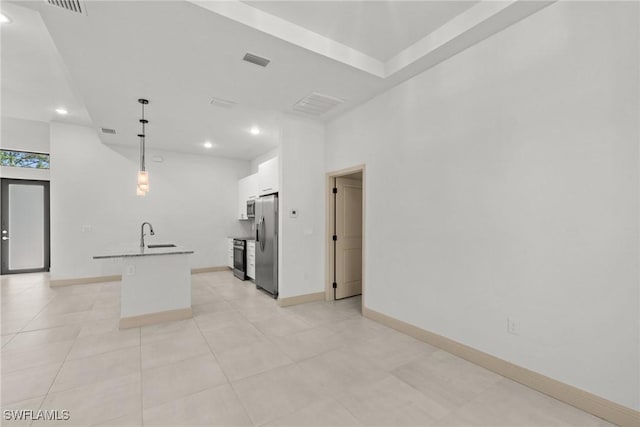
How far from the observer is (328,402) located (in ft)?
6.72

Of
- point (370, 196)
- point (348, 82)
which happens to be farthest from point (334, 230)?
point (348, 82)

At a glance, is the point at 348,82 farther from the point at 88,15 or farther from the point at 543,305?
the point at 543,305

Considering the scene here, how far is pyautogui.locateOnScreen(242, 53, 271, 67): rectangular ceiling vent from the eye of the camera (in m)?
2.83

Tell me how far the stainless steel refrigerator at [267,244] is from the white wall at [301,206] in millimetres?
371

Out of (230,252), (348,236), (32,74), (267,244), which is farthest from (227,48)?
(230,252)

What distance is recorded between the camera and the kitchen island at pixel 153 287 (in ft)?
11.5

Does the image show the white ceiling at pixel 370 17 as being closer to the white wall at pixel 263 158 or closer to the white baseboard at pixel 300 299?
the white baseboard at pixel 300 299

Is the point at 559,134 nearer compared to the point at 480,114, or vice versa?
the point at 559,134

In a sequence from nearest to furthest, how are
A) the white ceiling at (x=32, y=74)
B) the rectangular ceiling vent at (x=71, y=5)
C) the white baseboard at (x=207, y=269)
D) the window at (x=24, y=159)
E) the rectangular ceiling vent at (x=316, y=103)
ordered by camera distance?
1. the rectangular ceiling vent at (x=71, y=5)
2. the white ceiling at (x=32, y=74)
3. the rectangular ceiling vent at (x=316, y=103)
4. the window at (x=24, y=159)
5. the white baseboard at (x=207, y=269)

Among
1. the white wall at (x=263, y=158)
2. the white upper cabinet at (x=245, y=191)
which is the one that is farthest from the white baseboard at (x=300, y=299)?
the white wall at (x=263, y=158)

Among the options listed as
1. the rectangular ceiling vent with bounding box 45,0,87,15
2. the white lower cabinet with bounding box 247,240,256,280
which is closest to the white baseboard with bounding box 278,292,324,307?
the white lower cabinet with bounding box 247,240,256,280

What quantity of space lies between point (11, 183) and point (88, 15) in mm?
7010

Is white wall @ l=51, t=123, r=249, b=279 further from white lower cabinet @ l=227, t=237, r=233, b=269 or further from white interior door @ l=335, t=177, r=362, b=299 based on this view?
white interior door @ l=335, t=177, r=362, b=299

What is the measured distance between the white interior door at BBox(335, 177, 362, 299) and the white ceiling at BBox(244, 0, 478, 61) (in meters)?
2.26
